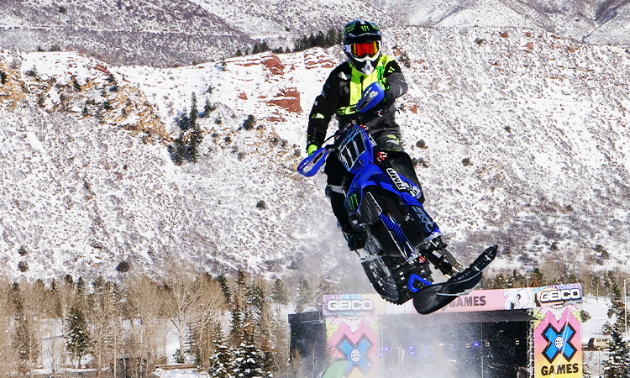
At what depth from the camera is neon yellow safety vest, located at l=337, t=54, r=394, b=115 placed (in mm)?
9570

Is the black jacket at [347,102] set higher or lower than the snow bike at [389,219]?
higher

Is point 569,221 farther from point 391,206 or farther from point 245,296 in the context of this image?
point 391,206

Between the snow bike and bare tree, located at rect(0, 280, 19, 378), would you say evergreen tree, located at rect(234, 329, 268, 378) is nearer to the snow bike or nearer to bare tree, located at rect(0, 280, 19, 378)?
bare tree, located at rect(0, 280, 19, 378)

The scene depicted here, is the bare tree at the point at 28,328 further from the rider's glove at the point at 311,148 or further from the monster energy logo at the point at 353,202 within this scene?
the monster energy logo at the point at 353,202

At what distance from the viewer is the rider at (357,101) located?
30.8 feet

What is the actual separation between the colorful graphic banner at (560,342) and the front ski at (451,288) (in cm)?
4159

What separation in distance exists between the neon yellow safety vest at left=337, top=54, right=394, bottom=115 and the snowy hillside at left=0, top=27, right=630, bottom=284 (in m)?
60.4

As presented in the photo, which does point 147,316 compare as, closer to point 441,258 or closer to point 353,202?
point 353,202

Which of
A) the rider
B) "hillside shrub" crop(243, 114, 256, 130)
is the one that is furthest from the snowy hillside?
the rider

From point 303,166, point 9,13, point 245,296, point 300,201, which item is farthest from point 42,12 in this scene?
point 303,166

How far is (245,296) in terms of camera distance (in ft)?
222

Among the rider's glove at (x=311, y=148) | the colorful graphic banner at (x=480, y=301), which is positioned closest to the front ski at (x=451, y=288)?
the rider's glove at (x=311, y=148)

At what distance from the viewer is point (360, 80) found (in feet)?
31.6

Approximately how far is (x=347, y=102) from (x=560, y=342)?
140ft
